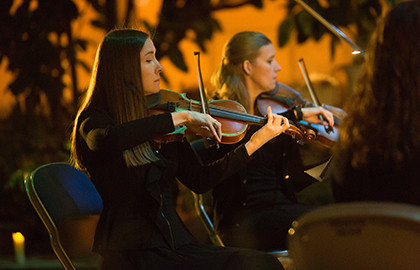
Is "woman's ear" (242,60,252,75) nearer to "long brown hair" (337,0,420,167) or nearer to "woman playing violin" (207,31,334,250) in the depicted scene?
"woman playing violin" (207,31,334,250)

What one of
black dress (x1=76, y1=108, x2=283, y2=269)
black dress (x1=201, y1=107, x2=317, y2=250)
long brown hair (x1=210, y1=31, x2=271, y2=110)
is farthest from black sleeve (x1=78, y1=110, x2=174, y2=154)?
long brown hair (x1=210, y1=31, x2=271, y2=110)

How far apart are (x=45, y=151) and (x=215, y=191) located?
214cm

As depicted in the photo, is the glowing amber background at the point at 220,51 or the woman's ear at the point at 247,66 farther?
the glowing amber background at the point at 220,51

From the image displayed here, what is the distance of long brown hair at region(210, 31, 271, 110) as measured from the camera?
2387 mm

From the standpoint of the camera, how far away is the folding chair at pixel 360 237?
1.00 m

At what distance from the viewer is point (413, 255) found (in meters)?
1.03

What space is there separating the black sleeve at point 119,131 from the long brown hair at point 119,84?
0.06 m

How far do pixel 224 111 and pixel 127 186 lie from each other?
53cm

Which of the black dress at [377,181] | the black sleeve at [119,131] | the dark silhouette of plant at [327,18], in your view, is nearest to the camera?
the black dress at [377,181]

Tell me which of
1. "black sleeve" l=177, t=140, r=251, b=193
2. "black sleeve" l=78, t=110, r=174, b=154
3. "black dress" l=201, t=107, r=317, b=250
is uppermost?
"black sleeve" l=78, t=110, r=174, b=154

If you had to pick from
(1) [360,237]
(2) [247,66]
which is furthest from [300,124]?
(1) [360,237]

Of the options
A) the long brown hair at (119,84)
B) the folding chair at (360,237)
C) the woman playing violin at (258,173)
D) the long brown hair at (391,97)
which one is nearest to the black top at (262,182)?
the woman playing violin at (258,173)

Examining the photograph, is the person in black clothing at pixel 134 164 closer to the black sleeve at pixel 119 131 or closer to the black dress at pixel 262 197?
the black sleeve at pixel 119 131

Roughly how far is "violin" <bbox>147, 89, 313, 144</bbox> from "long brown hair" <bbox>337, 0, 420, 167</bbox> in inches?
32.8
